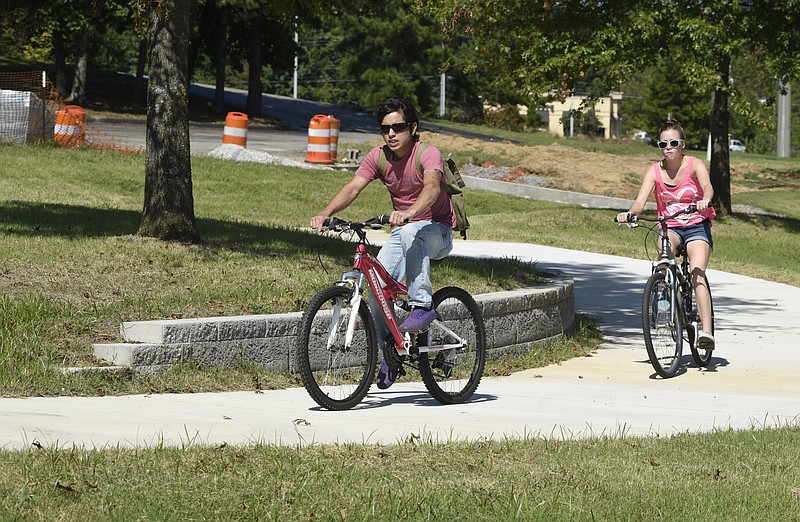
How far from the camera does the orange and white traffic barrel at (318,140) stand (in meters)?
31.0

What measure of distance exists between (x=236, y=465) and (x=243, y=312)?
3693 mm

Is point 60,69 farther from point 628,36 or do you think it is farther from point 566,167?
point 628,36

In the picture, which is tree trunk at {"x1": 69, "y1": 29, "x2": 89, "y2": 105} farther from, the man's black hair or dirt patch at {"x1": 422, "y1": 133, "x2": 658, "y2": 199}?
the man's black hair

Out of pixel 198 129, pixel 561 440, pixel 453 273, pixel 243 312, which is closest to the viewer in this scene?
pixel 561 440

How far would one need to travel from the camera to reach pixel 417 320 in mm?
7922

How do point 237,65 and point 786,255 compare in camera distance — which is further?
point 237,65

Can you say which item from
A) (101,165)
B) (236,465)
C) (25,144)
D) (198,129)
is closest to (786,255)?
(101,165)

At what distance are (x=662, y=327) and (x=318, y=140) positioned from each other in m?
21.7

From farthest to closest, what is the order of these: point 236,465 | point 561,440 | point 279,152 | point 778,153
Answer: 1. point 778,153
2. point 279,152
3. point 561,440
4. point 236,465

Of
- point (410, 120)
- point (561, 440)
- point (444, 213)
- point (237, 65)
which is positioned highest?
point (237, 65)

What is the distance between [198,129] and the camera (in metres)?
40.2

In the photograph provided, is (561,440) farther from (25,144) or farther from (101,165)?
(25,144)

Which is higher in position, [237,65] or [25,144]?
[237,65]

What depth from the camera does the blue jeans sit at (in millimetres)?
7805
